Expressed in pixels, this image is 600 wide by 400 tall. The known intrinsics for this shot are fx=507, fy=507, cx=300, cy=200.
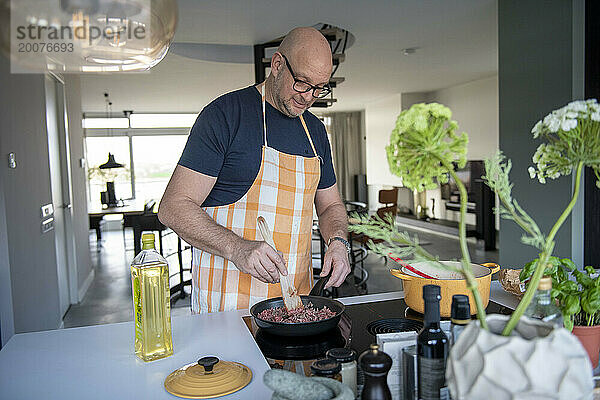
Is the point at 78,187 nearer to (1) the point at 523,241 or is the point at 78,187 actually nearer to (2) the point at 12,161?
(2) the point at 12,161

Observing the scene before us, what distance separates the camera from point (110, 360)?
46.7 inches

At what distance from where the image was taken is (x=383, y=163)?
10.2 m

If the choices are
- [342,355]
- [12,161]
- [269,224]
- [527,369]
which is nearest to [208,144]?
[269,224]

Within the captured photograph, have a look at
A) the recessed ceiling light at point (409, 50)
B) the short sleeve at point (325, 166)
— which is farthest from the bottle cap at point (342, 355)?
the recessed ceiling light at point (409, 50)

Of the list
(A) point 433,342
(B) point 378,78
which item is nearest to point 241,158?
(A) point 433,342

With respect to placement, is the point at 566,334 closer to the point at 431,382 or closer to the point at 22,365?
the point at 431,382

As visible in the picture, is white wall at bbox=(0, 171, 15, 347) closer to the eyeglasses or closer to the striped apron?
the striped apron

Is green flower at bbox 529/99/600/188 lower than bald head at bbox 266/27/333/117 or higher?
lower

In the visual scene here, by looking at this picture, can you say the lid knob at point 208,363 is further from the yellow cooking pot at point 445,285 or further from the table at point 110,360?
the yellow cooking pot at point 445,285

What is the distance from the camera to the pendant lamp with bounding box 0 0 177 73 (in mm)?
840

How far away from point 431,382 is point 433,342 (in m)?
0.07

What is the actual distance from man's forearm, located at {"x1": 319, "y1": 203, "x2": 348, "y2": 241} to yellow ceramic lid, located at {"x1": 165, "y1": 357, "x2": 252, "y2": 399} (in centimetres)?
85

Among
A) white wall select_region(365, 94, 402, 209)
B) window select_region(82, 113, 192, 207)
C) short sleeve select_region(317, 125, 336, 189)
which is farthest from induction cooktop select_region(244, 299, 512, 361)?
window select_region(82, 113, 192, 207)

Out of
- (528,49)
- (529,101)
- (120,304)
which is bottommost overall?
(120,304)
